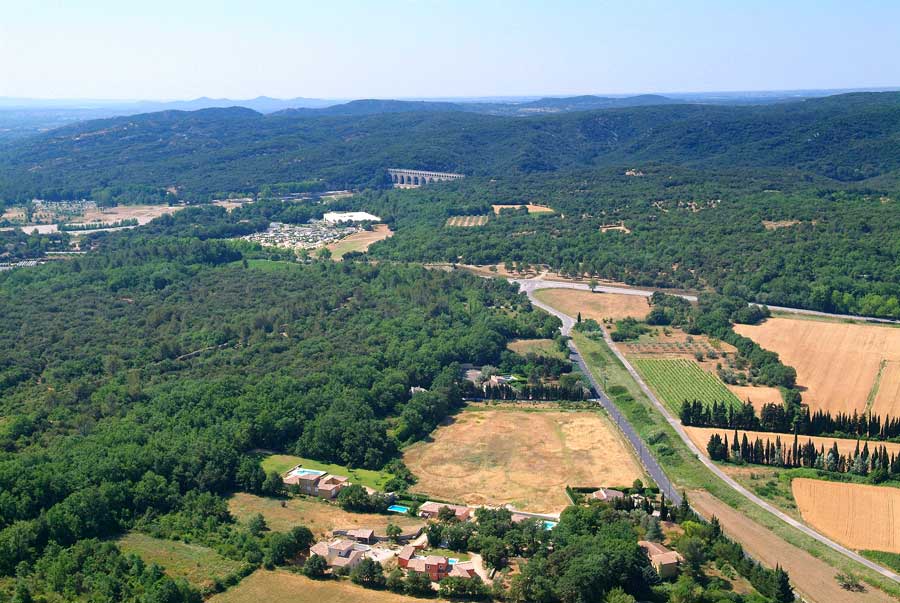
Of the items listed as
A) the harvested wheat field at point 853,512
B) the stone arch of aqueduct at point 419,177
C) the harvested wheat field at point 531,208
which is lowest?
the harvested wheat field at point 853,512

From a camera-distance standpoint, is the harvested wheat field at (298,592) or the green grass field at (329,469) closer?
the harvested wheat field at (298,592)

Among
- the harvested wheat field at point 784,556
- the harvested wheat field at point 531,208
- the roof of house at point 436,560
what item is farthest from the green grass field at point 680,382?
the harvested wheat field at point 531,208

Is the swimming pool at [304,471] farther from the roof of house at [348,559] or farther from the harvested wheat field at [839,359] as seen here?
the harvested wheat field at [839,359]

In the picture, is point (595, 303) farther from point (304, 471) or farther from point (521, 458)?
point (304, 471)

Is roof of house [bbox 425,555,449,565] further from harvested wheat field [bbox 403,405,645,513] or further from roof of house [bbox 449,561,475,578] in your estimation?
harvested wheat field [bbox 403,405,645,513]

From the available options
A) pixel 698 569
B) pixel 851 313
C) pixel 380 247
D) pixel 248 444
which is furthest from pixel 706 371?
pixel 380 247

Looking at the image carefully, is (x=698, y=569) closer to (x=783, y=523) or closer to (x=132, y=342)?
(x=783, y=523)
